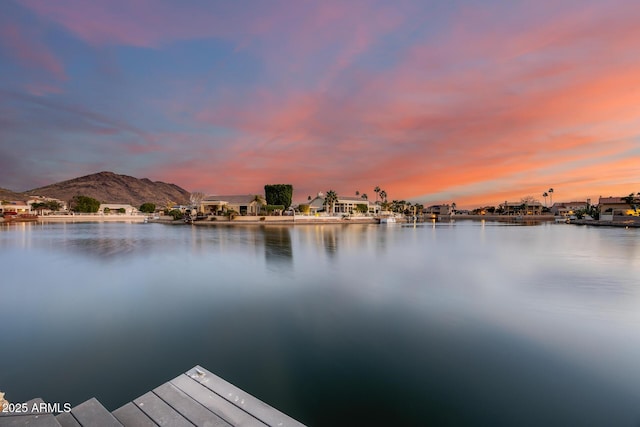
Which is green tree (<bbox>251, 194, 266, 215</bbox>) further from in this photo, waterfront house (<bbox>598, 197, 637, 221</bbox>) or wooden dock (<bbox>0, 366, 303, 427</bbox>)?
waterfront house (<bbox>598, 197, 637, 221</bbox>)

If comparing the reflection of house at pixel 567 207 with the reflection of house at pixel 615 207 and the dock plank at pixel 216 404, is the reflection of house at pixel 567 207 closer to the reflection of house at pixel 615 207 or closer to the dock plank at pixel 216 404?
the reflection of house at pixel 615 207

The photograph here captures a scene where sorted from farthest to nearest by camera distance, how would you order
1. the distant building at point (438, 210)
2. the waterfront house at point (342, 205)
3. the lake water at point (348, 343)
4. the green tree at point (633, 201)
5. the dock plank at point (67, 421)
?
the distant building at point (438, 210) < the waterfront house at point (342, 205) < the green tree at point (633, 201) < the lake water at point (348, 343) < the dock plank at point (67, 421)

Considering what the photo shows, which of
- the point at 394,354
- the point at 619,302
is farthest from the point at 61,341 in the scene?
the point at 619,302

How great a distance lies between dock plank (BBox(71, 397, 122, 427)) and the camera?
8.86 ft

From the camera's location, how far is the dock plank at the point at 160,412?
2.94 m

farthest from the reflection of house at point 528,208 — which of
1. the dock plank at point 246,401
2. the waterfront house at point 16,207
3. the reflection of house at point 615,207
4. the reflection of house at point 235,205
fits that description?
the waterfront house at point 16,207

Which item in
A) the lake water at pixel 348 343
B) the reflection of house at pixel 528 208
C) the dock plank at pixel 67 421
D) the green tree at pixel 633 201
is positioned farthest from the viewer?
the reflection of house at pixel 528 208

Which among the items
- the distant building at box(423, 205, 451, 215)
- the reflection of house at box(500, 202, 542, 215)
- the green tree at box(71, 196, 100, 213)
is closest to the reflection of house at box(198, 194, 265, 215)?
the green tree at box(71, 196, 100, 213)

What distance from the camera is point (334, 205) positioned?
9031cm

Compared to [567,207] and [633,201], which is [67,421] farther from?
[567,207]

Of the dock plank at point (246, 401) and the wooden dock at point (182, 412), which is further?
the dock plank at point (246, 401)

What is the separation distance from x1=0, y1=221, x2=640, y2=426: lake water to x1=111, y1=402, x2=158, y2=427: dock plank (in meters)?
1.74

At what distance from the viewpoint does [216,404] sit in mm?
3266

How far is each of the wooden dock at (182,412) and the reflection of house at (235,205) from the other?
239ft
